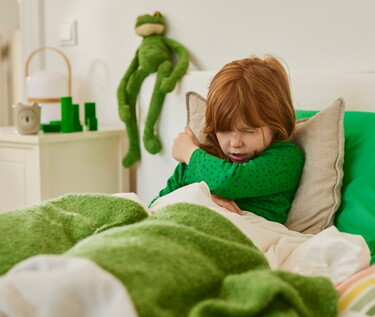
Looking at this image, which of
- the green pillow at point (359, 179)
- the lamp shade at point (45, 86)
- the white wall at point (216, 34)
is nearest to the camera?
the green pillow at point (359, 179)

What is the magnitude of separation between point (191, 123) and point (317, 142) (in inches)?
14.4

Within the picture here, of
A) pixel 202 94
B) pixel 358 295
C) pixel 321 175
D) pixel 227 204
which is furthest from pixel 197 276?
pixel 202 94

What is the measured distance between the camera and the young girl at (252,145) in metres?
1.29

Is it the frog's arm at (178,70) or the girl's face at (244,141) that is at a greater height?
the frog's arm at (178,70)

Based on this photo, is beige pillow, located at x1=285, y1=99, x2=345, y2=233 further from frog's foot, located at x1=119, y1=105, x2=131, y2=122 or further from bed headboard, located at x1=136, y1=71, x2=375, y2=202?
frog's foot, located at x1=119, y1=105, x2=131, y2=122

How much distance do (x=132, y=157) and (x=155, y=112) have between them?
22cm

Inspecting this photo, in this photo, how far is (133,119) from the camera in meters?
2.13

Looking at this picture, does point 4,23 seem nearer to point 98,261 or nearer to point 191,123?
point 191,123

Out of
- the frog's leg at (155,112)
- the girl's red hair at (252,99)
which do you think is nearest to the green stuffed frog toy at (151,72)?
the frog's leg at (155,112)

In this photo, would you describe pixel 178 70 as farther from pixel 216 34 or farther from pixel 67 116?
pixel 67 116

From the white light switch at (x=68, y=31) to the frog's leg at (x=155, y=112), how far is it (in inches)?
23.8

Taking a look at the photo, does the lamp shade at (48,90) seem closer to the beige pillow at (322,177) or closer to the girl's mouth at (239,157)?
the girl's mouth at (239,157)

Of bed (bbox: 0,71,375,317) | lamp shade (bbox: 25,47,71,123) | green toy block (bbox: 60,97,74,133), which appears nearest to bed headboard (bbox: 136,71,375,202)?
bed (bbox: 0,71,375,317)

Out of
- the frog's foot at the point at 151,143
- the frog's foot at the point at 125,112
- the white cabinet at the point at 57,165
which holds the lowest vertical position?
the white cabinet at the point at 57,165
